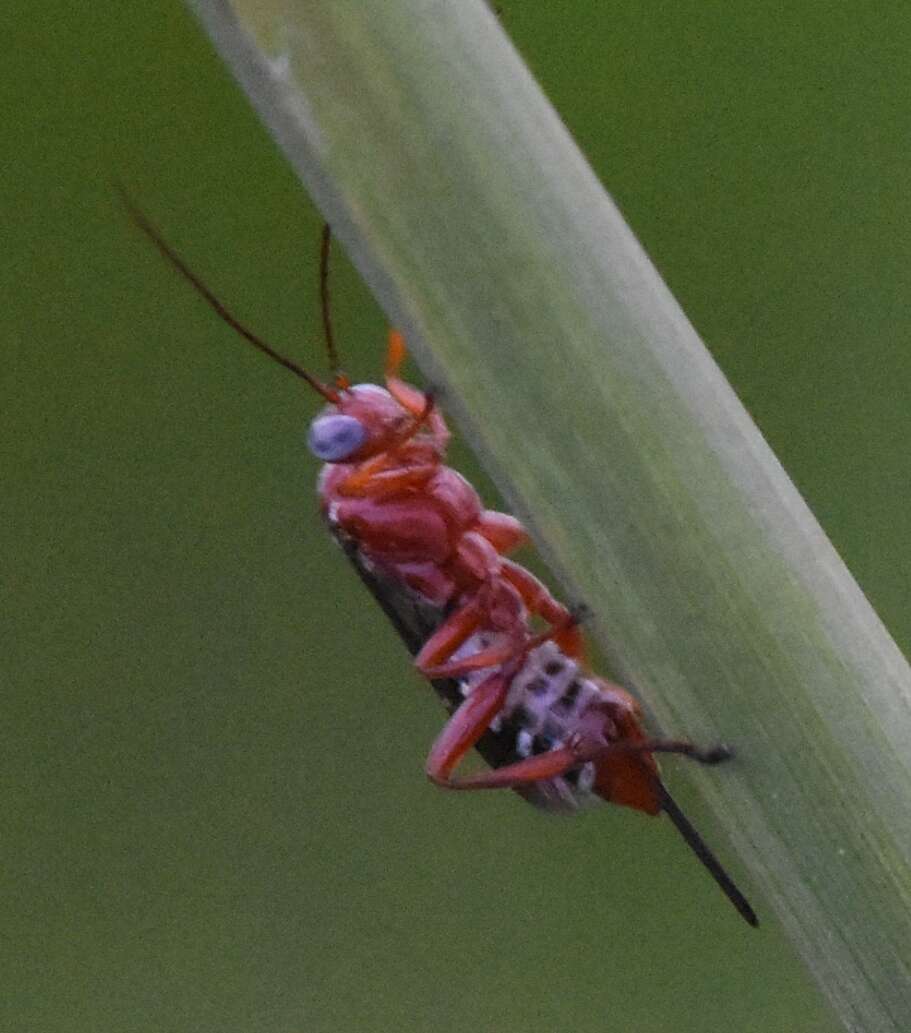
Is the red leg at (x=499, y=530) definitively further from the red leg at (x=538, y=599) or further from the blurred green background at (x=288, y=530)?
the blurred green background at (x=288, y=530)

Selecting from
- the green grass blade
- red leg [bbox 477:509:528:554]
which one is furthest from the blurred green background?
the green grass blade

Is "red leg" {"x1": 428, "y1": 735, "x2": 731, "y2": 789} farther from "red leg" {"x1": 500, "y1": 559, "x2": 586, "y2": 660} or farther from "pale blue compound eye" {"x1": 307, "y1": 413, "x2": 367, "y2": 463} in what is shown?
"pale blue compound eye" {"x1": 307, "y1": 413, "x2": 367, "y2": 463}

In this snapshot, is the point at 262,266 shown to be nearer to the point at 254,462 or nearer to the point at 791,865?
the point at 254,462

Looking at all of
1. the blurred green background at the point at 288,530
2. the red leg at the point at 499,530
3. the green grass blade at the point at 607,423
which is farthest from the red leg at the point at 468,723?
the green grass blade at the point at 607,423

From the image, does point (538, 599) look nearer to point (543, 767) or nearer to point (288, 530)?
point (543, 767)

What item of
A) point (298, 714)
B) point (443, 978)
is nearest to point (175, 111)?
point (298, 714)
